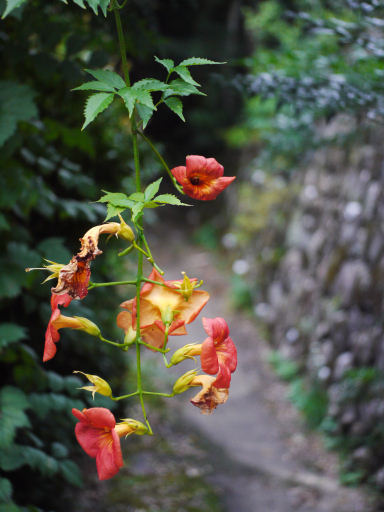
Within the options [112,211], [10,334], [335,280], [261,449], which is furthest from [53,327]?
[335,280]

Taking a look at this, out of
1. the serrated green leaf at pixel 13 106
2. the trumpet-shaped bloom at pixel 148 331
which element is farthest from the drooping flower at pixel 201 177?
the serrated green leaf at pixel 13 106

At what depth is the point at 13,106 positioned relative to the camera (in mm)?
1489

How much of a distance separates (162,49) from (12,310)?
1.52m

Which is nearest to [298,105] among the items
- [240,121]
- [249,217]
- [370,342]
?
[370,342]

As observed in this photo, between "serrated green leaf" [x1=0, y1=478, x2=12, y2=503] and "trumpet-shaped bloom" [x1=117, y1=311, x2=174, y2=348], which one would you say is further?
"serrated green leaf" [x1=0, y1=478, x2=12, y2=503]

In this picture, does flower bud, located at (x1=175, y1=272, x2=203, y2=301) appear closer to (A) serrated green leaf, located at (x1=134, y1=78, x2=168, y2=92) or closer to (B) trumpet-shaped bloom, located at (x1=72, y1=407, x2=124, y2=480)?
(B) trumpet-shaped bloom, located at (x1=72, y1=407, x2=124, y2=480)

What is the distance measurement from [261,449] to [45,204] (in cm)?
365

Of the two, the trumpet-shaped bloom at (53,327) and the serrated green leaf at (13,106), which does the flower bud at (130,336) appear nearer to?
the trumpet-shaped bloom at (53,327)

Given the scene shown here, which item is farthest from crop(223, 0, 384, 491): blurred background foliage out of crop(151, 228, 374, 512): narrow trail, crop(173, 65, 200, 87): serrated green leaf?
crop(173, 65, 200, 87): serrated green leaf

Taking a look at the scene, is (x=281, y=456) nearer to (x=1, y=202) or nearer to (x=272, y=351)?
(x=272, y=351)

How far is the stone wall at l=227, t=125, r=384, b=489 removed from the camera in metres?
4.12

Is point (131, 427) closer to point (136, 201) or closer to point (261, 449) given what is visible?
point (136, 201)

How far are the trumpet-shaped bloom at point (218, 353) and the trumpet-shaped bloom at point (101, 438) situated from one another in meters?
0.17

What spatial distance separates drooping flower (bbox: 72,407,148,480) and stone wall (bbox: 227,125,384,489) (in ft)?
11.5
